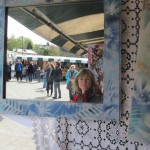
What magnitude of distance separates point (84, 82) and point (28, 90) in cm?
50

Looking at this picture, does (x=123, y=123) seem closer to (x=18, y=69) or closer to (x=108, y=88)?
(x=108, y=88)

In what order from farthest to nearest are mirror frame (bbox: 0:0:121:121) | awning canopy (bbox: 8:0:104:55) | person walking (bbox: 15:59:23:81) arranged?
person walking (bbox: 15:59:23:81) → awning canopy (bbox: 8:0:104:55) → mirror frame (bbox: 0:0:121:121)

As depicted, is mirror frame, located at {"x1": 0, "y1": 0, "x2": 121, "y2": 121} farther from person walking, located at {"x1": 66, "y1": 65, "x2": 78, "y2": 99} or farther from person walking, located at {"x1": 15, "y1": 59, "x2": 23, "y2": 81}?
person walking, located at {"x1": 15, "y1": 59, "x2": 23, "y2": 81}

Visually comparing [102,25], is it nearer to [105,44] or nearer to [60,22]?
[105,44]

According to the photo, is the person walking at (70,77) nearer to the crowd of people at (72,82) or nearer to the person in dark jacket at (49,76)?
Answer: the crowd of people at (72,82)

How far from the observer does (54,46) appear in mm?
2732

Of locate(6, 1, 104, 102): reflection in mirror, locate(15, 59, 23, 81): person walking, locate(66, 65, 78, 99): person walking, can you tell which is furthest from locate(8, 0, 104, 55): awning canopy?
locate(15, 59, 23, 81): person walking

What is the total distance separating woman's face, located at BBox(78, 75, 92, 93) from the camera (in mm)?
2654

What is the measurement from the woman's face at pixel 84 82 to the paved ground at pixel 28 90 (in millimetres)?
133

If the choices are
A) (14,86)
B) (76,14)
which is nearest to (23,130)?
(14,86)

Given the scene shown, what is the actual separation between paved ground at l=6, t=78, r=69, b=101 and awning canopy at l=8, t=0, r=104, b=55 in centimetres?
38

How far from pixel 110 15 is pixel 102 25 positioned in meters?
0.10

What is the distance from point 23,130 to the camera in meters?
6.68

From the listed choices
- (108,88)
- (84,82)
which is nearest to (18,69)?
(84,82)
